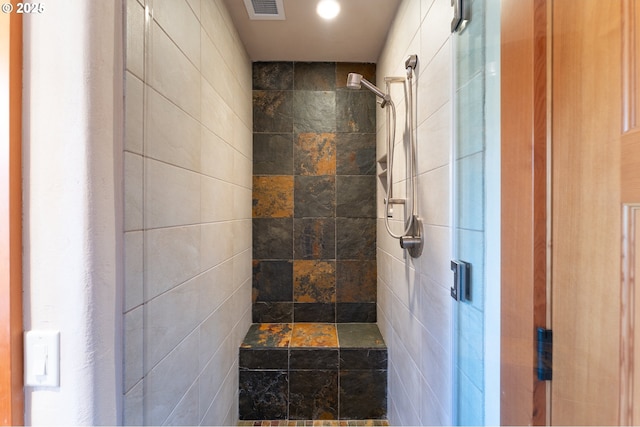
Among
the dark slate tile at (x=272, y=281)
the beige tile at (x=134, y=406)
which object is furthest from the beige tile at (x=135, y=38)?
the dark slate tile at (x=272, y=281)

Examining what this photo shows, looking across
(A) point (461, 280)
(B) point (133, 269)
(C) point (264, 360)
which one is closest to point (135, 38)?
(B) point (133, 269)

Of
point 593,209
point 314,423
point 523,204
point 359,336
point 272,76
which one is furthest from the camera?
point 272,76

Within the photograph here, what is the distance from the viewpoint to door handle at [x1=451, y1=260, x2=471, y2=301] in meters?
0.83

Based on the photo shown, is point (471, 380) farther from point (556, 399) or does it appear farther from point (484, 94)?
point (484, 94)

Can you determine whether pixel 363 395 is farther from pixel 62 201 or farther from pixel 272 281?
pixel 62 201

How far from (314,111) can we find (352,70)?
437 millimetres

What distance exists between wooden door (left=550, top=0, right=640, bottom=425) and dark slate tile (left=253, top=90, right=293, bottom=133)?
72.1 inches

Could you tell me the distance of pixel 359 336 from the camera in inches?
77.9

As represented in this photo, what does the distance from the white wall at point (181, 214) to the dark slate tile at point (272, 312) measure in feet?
1.46

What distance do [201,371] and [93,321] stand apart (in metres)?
0.74

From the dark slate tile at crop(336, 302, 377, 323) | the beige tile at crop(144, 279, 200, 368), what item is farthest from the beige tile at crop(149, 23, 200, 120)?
the dark slate tile at crop(336, 302, 377, 323)

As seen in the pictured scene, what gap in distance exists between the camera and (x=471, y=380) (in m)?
0.82

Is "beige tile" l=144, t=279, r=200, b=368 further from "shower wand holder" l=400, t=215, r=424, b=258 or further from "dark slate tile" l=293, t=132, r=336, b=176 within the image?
"dark slate tile" l=293, t=132, r=336, b=176

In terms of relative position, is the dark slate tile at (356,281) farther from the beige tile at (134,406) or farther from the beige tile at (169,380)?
the beige tile at (134,406)
